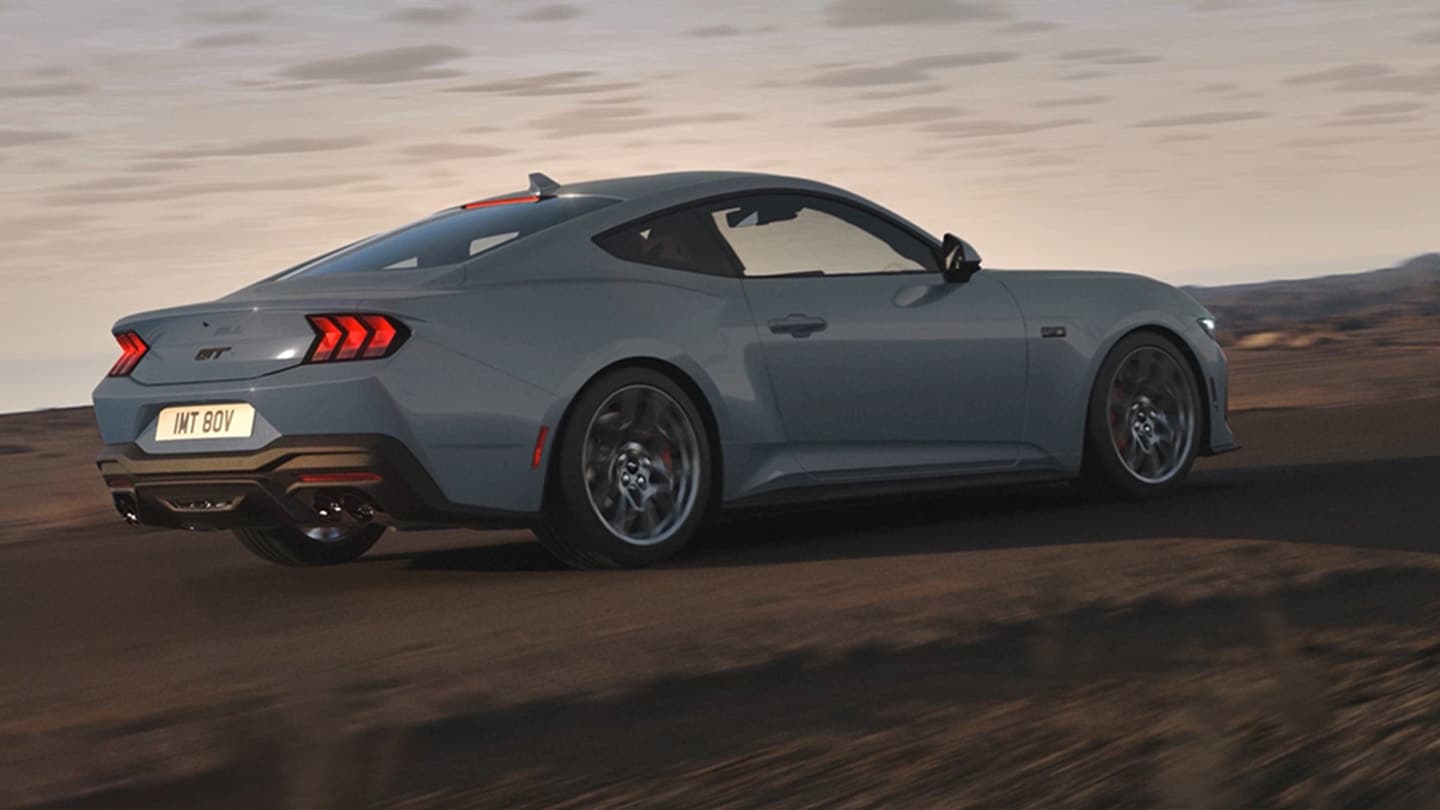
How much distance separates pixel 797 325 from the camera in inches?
320

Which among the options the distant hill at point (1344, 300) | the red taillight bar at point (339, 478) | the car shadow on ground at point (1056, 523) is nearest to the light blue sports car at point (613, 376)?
the red taillight bar at point (339, 478)

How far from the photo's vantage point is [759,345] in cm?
797

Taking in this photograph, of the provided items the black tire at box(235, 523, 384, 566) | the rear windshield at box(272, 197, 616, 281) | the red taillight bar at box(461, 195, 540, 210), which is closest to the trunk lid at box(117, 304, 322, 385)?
the rear windshield at box(272, 197, 616, 281)

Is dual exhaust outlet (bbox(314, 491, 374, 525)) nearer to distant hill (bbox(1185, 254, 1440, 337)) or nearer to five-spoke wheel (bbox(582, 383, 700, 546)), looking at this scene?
five-spoke wheel (bbox(582, 383, 700, 546))

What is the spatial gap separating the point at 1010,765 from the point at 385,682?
1.95 m

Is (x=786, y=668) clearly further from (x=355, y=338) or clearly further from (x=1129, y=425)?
(x=1129, y=425)

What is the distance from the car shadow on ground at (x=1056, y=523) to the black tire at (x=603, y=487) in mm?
182

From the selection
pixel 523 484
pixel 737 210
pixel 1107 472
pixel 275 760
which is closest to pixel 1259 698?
pixel 275 760

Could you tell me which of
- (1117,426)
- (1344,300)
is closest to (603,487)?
(1117,426)

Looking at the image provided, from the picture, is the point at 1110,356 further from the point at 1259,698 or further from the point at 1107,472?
the point at 1259,698

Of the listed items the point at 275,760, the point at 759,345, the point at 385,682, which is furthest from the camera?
the point at 759,345

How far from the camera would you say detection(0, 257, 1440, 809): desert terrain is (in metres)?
4.29

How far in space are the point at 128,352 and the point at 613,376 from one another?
1.76 m

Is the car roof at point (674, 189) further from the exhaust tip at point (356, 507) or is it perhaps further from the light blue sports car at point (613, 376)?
the exhaust tip at point (356, 507)
